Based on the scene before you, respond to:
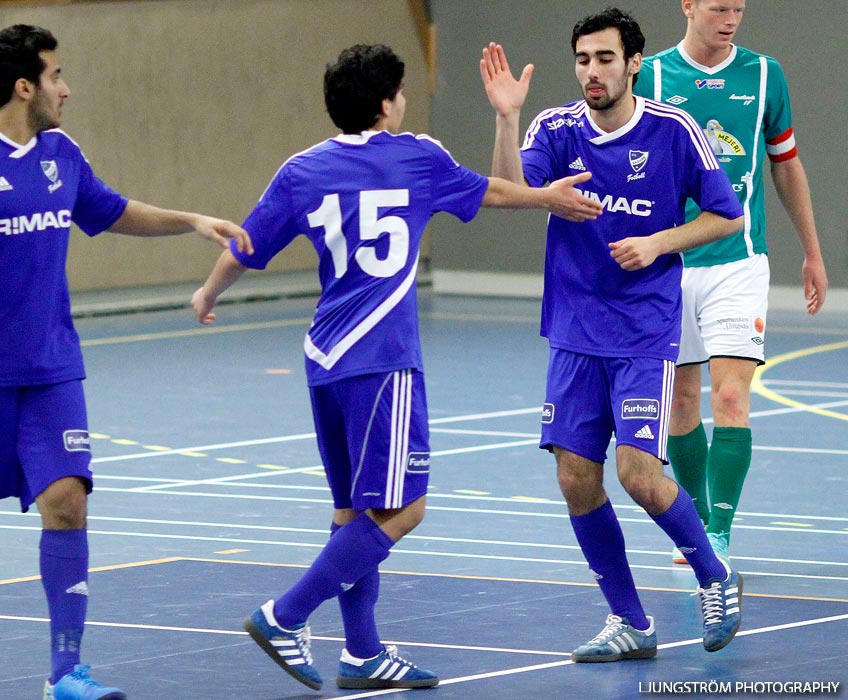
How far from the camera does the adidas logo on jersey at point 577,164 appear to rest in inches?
242

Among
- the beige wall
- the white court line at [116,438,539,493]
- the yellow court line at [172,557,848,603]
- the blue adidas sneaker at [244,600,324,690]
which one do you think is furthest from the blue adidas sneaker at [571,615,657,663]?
the beige wall

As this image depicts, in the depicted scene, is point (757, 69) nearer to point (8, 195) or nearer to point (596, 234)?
point (596, 234)

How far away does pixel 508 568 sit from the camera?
759 centimetres

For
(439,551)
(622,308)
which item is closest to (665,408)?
(622,308)

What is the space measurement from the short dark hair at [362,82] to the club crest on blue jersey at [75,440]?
1177 millimetres

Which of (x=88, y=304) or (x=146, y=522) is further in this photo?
(x=88, y=304)

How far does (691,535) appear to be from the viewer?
6.03 metres

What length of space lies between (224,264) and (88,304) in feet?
44.0

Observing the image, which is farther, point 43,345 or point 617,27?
point 617,27

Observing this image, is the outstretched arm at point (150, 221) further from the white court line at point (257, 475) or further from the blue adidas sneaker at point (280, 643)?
the white court line at point (257, 475)

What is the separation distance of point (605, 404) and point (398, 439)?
3.03 ft

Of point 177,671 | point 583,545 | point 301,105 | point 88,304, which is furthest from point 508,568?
point 301,105

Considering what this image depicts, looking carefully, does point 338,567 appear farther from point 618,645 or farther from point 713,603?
point 713,603

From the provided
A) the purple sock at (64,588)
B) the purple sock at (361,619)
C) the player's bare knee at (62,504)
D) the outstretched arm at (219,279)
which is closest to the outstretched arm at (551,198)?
the outstretched arm at (219,279)
